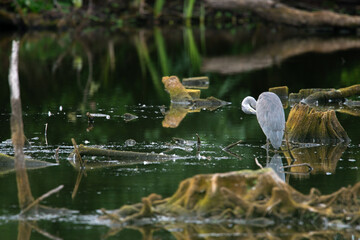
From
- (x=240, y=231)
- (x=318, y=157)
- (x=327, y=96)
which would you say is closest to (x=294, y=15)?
(x=327, y=96)

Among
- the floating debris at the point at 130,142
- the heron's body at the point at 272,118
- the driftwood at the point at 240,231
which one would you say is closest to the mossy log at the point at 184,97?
the floating debris at the point at 130,142

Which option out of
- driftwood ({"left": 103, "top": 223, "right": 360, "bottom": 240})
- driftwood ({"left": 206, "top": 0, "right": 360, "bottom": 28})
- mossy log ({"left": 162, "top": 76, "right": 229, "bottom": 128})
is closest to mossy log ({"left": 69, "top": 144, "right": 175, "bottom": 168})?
driftwood ({"left": 103, "top": 223, "right": 360, "bottom": 240})

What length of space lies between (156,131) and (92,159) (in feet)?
8.68

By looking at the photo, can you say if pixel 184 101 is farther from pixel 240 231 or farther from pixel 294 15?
pixel 294 15

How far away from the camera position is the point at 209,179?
685 cm

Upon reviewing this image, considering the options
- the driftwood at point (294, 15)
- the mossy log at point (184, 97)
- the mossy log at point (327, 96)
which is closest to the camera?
the mossy log at point (327, 96)

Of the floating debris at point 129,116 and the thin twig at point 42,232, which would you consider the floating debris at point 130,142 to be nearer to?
the floating debris at point 129,116

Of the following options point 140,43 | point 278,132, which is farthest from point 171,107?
point 140,43

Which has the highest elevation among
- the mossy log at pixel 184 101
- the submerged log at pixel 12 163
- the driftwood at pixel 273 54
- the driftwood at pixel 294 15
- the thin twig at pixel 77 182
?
the driftwood at pixel 294 15

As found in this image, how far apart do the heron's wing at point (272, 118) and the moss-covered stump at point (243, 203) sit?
11.7 feet

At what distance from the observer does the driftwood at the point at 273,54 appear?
24281mm

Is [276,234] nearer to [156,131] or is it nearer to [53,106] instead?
[156,131]

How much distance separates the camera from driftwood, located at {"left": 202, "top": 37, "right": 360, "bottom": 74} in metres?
24.3

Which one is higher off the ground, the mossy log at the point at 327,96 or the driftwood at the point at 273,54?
the driftwood at the point at 273,54
